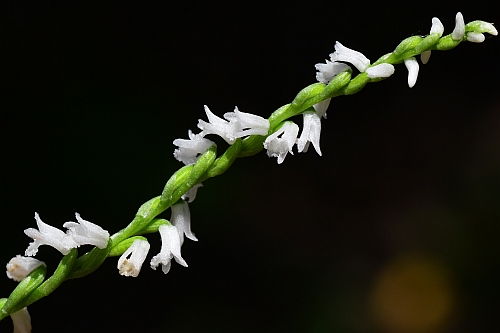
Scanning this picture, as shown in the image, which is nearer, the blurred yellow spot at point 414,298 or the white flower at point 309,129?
the white flower at point 309,129

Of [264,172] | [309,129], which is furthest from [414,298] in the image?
[309,129]

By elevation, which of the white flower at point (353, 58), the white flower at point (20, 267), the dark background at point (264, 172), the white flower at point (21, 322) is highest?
the dark background at point (264, 172)

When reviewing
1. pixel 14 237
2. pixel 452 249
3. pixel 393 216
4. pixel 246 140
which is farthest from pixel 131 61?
pixel 246 140

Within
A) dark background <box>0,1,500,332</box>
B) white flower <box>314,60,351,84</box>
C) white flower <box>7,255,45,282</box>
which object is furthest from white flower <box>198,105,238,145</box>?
dark background <box>0,1,500,332</box>

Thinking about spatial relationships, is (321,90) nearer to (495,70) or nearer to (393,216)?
(393,216)

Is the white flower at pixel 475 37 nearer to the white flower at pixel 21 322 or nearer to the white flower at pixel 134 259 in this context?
the white flower at pixel 134 259

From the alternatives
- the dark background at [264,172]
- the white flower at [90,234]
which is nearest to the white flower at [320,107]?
the white flower at [90,234]
